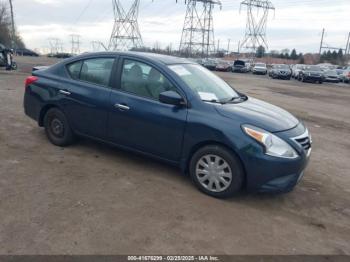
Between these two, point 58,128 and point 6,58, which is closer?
point 58,128

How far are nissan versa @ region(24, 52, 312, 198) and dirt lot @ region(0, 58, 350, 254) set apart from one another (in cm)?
33

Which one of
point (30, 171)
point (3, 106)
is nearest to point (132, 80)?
point (30, 171)

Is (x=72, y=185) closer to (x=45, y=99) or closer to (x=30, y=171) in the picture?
(x=30, y=171)

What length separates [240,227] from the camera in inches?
142

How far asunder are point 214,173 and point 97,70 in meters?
2.37

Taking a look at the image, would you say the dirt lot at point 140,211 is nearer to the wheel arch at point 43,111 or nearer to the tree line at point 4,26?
the wheel arch at point 43,111

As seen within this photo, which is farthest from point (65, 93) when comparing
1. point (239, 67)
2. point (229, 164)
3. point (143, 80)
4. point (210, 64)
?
point (210, 64)

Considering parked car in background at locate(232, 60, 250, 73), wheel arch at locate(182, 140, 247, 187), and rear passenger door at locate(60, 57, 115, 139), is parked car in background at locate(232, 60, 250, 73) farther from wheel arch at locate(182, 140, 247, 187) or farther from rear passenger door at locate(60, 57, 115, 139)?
wheel arch at locate(182, 140, 247, 187)

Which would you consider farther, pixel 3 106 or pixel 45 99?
Answer: pixel 3 106

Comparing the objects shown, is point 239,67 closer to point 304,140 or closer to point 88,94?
point 88,94

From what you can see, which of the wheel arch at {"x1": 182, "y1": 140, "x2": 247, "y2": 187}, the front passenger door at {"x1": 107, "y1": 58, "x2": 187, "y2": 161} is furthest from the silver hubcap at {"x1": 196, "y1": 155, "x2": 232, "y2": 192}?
the front passenger door at {"x1": 107, "y1": 58, "x2": 187, "y2": 161}

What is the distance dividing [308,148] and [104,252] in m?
2.78

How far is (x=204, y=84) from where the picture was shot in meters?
4.85

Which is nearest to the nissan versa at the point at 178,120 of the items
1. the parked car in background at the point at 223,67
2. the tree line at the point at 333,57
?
the parked car in background at the point at 223,67
